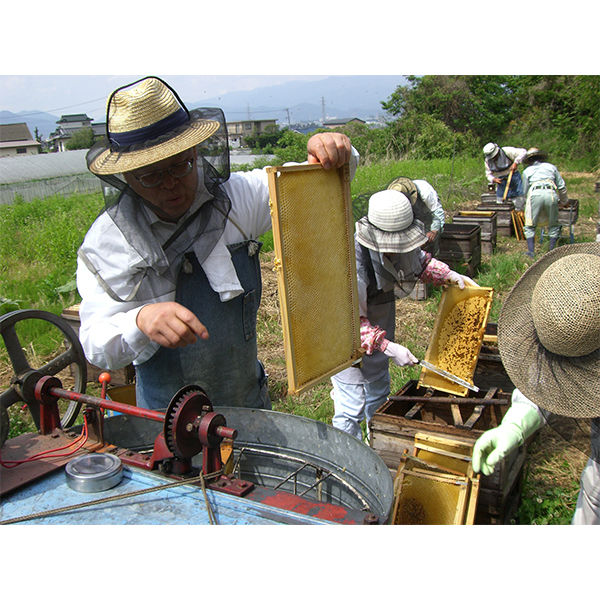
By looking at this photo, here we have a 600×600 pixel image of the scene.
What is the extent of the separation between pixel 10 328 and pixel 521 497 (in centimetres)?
312

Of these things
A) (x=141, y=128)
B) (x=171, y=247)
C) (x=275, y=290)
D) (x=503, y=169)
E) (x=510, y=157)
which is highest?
(x=141, y=128)

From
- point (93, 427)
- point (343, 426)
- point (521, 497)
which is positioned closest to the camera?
point (93, 427)

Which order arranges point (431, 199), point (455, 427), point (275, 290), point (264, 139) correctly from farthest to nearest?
point (264, 139)
point (275, 290)
point (431, 199)
point (455, 427)

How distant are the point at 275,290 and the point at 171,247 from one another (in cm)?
503

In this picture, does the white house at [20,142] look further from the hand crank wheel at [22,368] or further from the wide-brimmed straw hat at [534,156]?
the hand crank wheel at [22,368]

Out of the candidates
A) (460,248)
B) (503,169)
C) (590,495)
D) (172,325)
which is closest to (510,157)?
(503,169)

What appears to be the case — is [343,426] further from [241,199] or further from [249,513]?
[249,513]

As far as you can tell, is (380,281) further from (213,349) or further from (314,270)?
(213,349)

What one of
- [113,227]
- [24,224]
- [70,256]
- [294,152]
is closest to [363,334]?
[113,227]

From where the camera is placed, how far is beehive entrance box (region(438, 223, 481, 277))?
7992 millimetres

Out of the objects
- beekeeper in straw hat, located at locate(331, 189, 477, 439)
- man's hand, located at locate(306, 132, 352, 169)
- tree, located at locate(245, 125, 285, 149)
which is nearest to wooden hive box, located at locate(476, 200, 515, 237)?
beekeeper in straw hat, located at locate(331, 189, 477, 439)

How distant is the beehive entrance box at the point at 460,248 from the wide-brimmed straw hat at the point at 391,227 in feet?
15.4

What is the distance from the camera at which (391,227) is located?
11.4ft

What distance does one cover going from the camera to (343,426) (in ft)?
13.6
